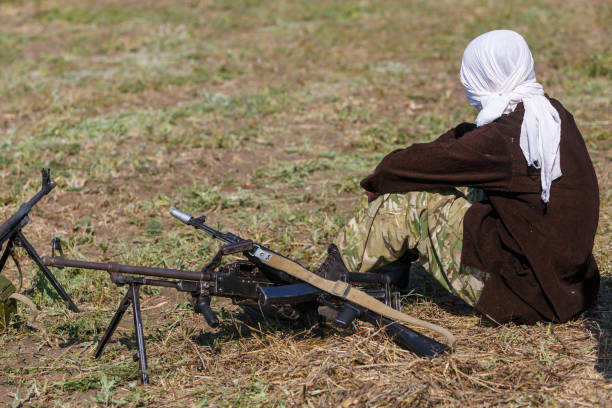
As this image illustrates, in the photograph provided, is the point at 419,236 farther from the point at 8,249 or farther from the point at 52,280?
the point at 8,249

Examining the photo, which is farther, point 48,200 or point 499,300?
point 48,200

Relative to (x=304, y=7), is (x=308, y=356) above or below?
below

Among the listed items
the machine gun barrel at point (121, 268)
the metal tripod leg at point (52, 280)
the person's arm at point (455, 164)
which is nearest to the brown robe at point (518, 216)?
the person's arm at point (455, 164)

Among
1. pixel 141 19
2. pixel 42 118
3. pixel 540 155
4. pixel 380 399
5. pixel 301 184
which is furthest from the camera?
pixel 141 19

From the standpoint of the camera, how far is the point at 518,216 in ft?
10.8

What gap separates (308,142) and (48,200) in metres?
2.48

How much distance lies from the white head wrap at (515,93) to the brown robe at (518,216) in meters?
0.05

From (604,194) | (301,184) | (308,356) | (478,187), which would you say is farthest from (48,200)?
(604,194)

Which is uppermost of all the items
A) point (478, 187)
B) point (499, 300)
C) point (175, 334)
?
point (478, 187)

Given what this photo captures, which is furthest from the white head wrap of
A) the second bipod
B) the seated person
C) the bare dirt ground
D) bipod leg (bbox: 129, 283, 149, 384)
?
the second bipod

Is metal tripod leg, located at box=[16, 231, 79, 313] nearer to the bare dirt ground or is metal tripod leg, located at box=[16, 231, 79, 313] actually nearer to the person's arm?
the bare dirt ground

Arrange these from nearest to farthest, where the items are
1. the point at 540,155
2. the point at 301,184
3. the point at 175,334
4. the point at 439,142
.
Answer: the point at 540,155
the point at 439,142
the point at 175,334
the point at 301,184

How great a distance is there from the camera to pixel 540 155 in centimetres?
317

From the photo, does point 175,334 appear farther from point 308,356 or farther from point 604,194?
point 604,194
